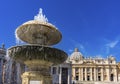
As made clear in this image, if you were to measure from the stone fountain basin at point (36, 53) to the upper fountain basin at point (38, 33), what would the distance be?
151cm

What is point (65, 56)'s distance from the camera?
56.0 ft

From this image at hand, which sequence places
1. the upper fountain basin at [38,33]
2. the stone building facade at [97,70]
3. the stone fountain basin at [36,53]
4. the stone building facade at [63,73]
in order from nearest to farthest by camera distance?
1. the stone fountain basin at [36,53]
2. the upper fountain basin at [38,33]
3. the stone building facade at [63,73]
4. the stone building facade at [97,70]

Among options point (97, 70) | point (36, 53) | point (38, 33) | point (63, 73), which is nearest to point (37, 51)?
point (36, 53)

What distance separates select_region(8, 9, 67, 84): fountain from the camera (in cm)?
1591

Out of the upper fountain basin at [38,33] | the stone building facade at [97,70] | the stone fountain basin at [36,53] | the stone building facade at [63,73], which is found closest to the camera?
the stone fountain basin at [36,53]

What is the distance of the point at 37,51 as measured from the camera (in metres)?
15.8

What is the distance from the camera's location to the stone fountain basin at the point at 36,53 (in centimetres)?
1577

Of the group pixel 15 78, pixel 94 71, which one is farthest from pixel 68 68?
pixel 94 71

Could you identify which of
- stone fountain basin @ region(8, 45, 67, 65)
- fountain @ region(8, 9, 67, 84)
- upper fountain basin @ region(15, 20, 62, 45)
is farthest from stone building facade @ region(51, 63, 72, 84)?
stone fountain basin @ region(8, 45, 67, 65)

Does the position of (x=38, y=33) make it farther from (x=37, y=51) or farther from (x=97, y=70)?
(x=97, y=70)

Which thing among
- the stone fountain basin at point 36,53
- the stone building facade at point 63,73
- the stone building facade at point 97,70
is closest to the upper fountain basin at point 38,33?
the stone fountain basin at point 36,53

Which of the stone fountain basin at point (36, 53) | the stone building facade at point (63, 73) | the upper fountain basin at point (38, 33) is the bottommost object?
the stone building facade at point (63, 73)

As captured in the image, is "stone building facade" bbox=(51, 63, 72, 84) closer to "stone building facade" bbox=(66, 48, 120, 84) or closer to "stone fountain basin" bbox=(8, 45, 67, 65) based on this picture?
"stone building facade" bbox=(66, 48, 120, 84)

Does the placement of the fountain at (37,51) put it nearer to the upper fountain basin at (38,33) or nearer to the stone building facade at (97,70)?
the upper fountain basin at (38,33)
